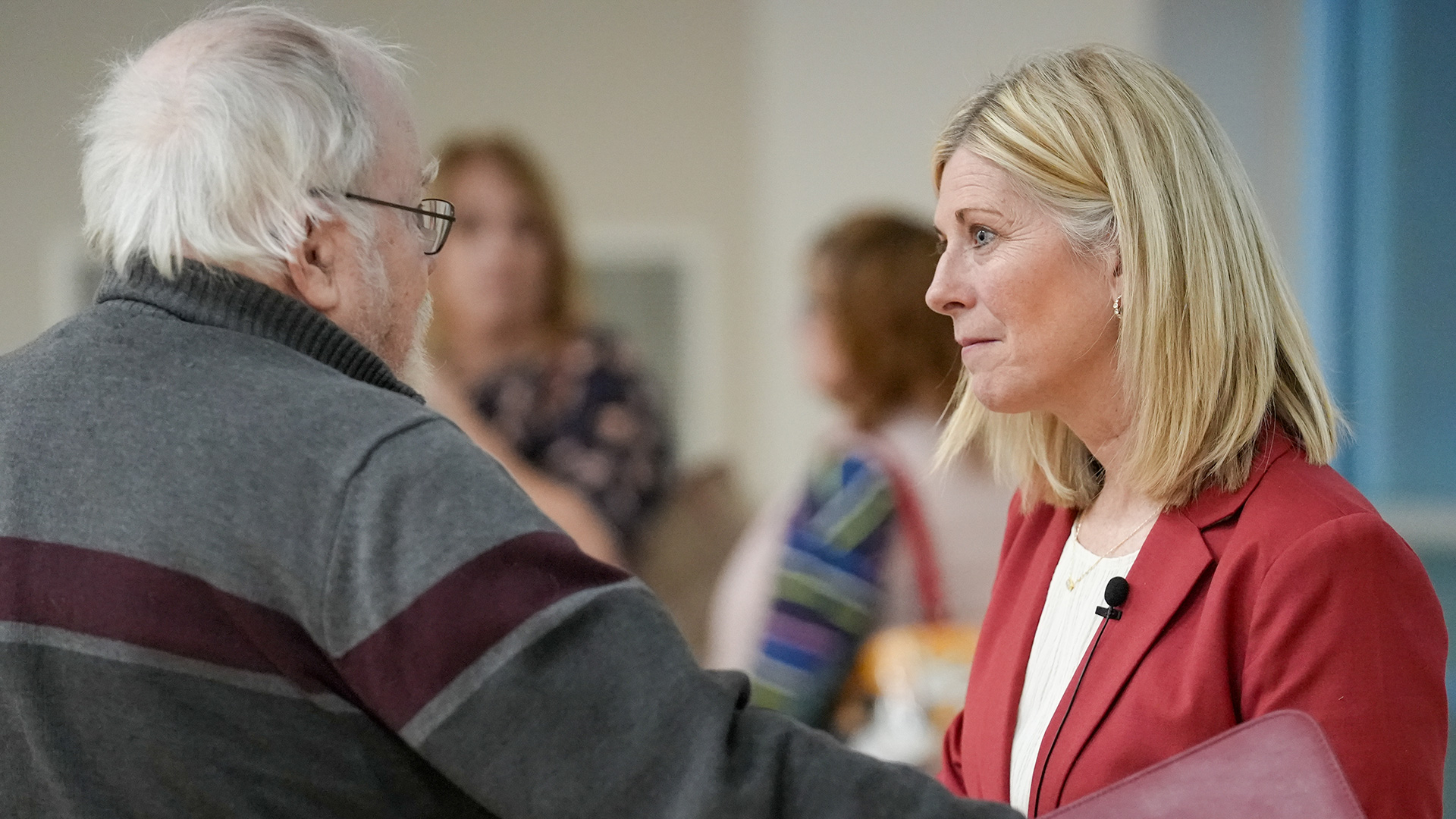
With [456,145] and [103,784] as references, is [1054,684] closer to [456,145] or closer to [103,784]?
[103,784]

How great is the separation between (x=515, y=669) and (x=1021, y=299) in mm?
709

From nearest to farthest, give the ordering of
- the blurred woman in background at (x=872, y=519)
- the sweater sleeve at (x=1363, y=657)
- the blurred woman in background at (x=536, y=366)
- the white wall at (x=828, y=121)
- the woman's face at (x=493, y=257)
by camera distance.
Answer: the sweater sleeve at (x=1363, y=657) → the blurred woman in background at (x=872, y=519) → the blurred woman in background at (x=536, y=366) → the woman's face at (x=493, y=257) → the white wall at (x=828, y=121)

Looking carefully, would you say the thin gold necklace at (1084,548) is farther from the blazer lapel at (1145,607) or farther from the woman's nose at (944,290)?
the woman's nose at (944,290)

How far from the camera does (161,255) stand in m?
1.23

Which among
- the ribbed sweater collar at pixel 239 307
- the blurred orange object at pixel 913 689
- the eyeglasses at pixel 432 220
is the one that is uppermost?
the eyeglasses at pixel 432 220

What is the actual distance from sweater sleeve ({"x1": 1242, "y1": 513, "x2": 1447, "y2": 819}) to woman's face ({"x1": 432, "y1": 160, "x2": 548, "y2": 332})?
255 cm

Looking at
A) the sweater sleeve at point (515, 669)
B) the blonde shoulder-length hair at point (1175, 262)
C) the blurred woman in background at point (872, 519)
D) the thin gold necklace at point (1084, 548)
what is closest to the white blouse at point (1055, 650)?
the thin gold necklace at point (1084, 548)

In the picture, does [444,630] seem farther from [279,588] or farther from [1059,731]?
[1059,731]

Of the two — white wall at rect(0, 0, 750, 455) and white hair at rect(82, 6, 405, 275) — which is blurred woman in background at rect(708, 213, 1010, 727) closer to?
white hair at rect(82, 6, 405, 275)

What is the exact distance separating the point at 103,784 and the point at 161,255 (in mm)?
457

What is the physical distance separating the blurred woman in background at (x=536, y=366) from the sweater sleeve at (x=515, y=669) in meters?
2.16

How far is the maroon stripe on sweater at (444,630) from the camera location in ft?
3.59

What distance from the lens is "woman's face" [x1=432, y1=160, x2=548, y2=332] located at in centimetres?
359

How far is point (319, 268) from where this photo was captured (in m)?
1.30
